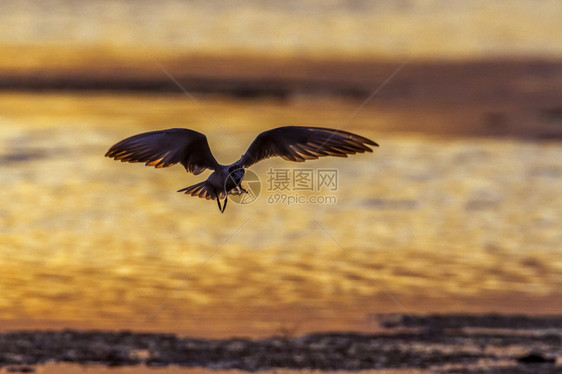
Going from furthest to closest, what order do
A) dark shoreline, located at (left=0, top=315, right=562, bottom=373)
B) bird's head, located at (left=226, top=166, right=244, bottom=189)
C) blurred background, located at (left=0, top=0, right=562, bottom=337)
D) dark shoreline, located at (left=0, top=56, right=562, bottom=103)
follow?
dark shoreline, located at (left=0, top=56, right=562, bottom=103) < blurred background, located at (left=0, top=0, right=562, bottom=337) < dark shoreline, located at (left=0, top=315, right=562, bottom=373) < bird's head, located at (left=226, top=166, right=244, bottom=189)

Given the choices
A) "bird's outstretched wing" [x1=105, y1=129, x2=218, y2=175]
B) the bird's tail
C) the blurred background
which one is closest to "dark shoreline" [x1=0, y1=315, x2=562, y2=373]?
the blurred background

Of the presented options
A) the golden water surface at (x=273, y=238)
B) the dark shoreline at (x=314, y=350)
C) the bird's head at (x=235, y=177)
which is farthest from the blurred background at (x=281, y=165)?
the bird's head at (x=235, y=177)

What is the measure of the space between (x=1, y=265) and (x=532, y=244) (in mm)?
8111

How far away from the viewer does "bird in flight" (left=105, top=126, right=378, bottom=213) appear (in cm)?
962

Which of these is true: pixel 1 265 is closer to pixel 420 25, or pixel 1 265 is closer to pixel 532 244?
pixel 532 244

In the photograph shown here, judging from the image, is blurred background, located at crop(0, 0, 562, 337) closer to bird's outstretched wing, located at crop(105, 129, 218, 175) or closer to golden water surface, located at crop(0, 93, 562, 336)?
golden water surface, located at crop(0, 93, 562, 336)

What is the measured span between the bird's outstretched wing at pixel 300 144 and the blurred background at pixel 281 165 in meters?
4.74

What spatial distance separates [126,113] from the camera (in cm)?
3089

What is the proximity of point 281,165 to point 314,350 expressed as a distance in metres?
10.4

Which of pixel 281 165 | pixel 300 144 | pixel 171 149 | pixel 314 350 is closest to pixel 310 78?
pixel 281 165

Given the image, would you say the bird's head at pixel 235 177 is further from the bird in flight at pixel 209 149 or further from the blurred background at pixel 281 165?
the blurred background at pixel 281 165

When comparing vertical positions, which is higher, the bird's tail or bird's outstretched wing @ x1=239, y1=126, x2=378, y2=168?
bird's outstretched wing @ x1=239, y1=126, x2=378, y2=168

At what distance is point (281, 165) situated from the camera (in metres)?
23.9

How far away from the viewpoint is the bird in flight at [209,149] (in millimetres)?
9617
